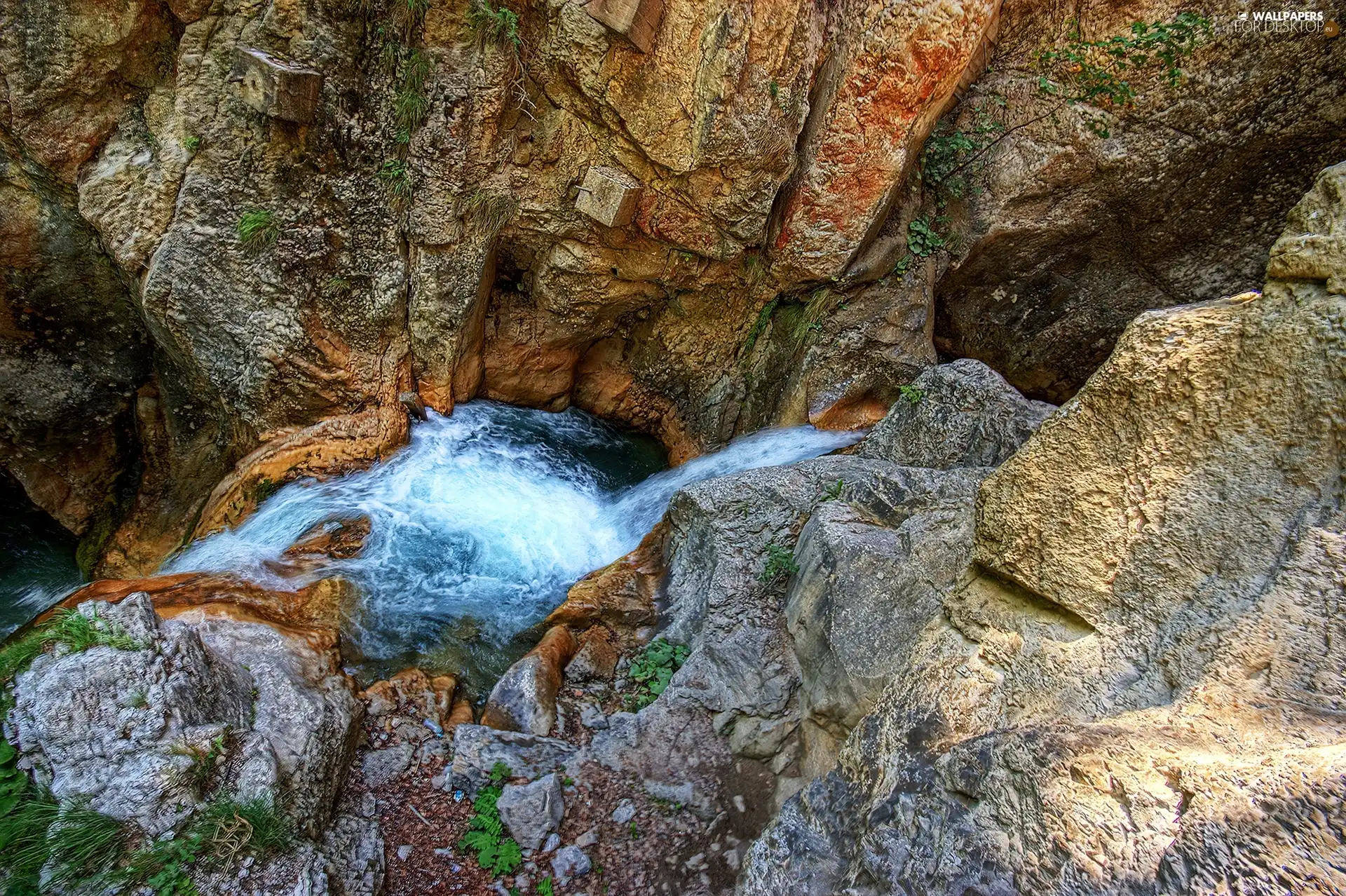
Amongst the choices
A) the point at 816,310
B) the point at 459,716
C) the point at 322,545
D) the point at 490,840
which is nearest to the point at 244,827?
the point at 490,840

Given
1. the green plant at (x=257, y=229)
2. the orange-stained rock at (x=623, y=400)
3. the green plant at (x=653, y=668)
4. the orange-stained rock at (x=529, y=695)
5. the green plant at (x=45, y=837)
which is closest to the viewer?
the green plant at (x=45, y=837)

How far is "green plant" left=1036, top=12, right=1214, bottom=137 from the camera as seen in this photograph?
555cm

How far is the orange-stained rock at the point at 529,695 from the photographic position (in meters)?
3.87

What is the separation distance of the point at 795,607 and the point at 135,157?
592cm

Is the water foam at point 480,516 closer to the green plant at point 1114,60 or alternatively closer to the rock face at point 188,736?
the rock face at point 188,736

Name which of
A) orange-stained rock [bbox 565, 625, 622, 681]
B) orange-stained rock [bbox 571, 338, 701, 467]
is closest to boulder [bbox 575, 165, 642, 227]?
orange-stained rock [bbox 571, 338, 701, 467]

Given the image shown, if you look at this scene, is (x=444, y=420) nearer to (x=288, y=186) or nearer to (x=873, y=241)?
(x=288, y=186)

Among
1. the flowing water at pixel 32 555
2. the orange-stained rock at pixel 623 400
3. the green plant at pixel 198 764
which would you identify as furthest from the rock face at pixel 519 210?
the green plant at pixel 198 764

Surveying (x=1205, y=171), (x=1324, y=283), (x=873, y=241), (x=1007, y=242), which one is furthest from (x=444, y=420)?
(x=1205, y=171)

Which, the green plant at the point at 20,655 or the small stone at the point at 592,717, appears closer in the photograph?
the green plant at the point at 20,655

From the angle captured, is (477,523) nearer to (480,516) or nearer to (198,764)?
(480,516)

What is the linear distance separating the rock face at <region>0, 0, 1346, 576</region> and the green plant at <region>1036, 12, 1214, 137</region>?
0.39 feet

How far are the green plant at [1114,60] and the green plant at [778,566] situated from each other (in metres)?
5.02

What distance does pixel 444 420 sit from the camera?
672cm
